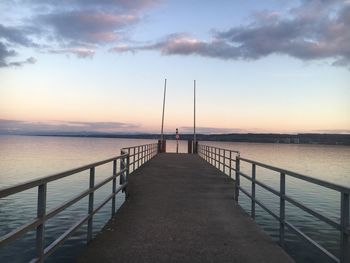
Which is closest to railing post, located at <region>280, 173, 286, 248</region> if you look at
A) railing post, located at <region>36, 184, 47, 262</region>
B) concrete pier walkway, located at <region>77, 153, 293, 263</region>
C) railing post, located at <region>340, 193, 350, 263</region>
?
concrete pier walkway, located at <region>77, 153, 293, 263</region>

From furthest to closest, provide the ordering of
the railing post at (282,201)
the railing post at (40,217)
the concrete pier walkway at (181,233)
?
the railing post at (282,201) < the concrete pier walkway at (181,233) < the railing post at (40,217)

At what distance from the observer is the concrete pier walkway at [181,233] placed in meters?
6.04

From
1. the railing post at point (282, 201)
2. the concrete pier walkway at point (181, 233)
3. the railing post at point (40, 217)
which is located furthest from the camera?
the railing post at point (282, 201)

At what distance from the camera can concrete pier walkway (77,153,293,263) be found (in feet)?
19.8

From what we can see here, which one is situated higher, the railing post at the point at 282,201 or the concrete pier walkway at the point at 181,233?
the railing post at the point at 282,201

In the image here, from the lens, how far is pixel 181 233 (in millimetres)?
7312

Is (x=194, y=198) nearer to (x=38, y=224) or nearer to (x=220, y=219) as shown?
(x=220, y=219)

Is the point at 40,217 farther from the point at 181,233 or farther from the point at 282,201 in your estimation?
the point at 282,201

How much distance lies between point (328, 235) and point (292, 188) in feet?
47.9

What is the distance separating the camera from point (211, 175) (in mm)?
17234

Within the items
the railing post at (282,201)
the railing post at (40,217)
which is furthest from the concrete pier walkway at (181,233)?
the railing post at (40,217)

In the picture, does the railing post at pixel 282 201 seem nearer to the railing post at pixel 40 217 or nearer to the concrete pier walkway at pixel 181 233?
the concrete pier walkway at pixel 181 233

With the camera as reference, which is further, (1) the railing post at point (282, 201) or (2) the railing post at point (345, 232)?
(1) the railing post at point (282, 201)

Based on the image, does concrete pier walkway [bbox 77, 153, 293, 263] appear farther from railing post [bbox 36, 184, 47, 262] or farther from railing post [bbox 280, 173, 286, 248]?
railing post [bbox 36, 184, 47, 262]
